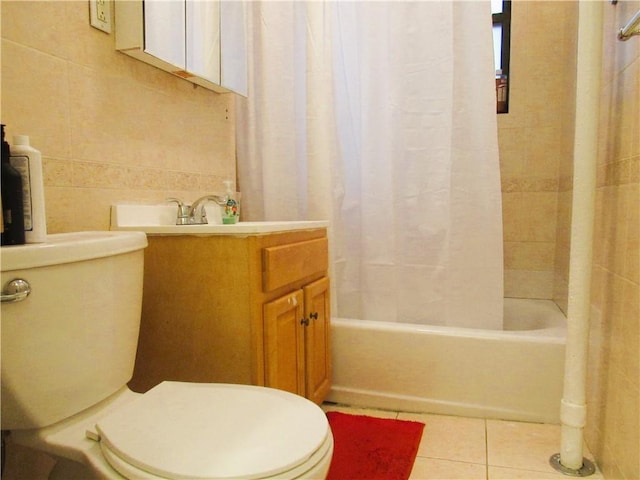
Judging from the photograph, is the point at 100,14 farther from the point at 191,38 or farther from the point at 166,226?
the point at 166,226

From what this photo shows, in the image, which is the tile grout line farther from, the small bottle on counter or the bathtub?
the small bottle on counter

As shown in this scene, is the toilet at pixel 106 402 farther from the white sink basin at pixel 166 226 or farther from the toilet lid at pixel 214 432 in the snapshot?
the white sink basin at pixel 166 226

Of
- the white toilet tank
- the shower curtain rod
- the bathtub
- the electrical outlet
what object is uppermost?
the electrical outlet

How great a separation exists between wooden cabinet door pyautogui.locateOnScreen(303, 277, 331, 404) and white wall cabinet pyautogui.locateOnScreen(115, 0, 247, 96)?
2.92 feet

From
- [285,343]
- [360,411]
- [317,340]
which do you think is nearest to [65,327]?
[285,343]

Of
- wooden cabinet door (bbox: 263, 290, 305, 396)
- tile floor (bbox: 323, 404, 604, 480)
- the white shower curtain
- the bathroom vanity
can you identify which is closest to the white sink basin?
the bathroom vanity

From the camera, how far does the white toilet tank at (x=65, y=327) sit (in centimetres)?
77

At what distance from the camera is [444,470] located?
54.2 inches

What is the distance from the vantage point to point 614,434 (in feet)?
4.10

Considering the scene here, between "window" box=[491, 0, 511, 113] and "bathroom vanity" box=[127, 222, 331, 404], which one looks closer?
"bathroom vanity" box=[127, 222, 331, 404]

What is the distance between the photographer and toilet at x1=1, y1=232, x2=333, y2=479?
73 cm

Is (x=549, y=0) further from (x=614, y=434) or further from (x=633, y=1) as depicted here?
(x=614, y=434)

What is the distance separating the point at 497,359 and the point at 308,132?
1170 mm

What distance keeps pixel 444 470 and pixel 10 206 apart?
1.37 metres
